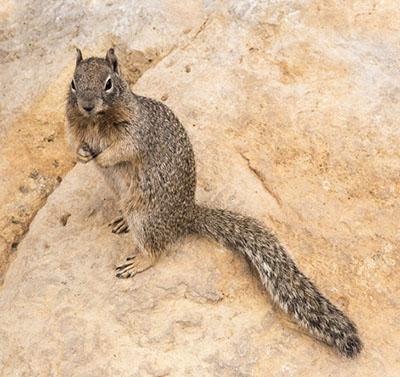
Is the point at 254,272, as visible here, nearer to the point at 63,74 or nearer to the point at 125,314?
the point at 125,314

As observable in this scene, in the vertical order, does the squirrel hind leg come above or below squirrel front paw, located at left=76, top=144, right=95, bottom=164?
below

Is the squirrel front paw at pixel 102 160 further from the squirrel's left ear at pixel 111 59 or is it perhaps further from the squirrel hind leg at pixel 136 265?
the squirrel hind leg at pixel 136 265

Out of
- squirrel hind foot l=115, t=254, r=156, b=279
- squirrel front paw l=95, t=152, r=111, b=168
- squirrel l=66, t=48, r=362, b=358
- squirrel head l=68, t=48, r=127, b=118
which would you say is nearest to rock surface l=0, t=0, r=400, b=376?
squirrel hind foot l=115, t=254, r=156, b=279

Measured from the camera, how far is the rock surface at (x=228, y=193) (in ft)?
11.3

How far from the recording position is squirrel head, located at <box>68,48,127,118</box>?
3.31m

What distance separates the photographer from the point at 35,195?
5.18 m

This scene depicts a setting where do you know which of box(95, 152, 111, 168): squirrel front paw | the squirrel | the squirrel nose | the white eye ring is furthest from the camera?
box(95, 152, 111, 168): squirrel front paw

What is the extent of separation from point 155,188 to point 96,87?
0.87 meters

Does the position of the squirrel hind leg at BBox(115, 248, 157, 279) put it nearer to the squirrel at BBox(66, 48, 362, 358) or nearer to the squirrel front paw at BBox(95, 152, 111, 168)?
the squirrel at BBox(66, 48, 362, 358)

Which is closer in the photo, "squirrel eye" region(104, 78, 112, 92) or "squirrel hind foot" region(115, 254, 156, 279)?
"squirrel eye" region(104, 78, 112, 92)

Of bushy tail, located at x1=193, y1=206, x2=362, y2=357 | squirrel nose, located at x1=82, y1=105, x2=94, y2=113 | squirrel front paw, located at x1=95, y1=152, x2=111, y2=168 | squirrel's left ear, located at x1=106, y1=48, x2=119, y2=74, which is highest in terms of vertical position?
squirrel's left ear, located at x1=106, y1=48, x2=119, y2=74

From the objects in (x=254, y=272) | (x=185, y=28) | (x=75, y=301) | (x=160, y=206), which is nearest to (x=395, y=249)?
(x=254, y=272)

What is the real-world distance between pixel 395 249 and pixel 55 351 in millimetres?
2660

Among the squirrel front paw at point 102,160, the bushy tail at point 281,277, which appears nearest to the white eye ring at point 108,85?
the squirrel front paw at point 102,160
